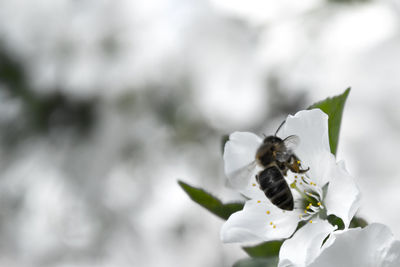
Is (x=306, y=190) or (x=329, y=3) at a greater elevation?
(x=329, y=3)

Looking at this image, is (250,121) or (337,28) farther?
(250,121)

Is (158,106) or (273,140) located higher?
(158,106)

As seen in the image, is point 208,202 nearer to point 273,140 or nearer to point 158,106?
point 273,140

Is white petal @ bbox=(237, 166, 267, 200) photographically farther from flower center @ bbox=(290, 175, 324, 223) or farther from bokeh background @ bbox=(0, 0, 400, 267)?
bokeh background @ bbox=(0, 0, 400, 267)

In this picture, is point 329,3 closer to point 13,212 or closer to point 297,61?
point 297,61

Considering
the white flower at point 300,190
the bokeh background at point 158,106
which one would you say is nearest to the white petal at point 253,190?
the white flower at point 300,190

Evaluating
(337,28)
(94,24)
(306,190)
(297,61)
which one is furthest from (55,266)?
(306,190)

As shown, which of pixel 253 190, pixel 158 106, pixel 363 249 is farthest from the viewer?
pixel 158 106

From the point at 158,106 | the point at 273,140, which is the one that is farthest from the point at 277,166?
the point at 158,106
